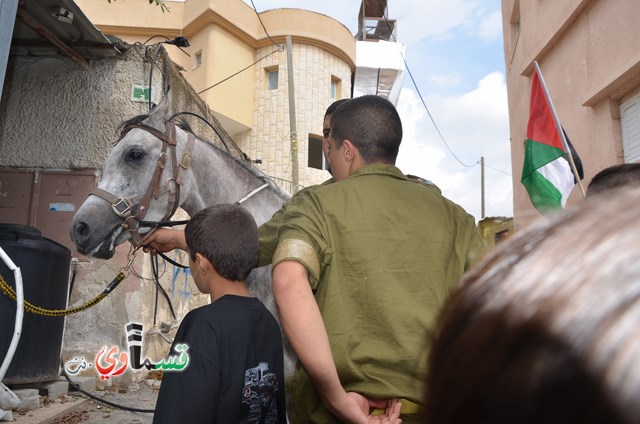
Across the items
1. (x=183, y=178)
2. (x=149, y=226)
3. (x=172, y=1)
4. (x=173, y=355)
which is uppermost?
(x=172, y=1)

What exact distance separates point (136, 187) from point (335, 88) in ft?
62.1

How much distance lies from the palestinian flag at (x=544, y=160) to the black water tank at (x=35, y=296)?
4948mm

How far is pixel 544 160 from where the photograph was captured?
4.86 m

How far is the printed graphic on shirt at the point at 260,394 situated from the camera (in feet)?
6.09

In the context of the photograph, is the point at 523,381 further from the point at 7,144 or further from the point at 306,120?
the point at 306,120

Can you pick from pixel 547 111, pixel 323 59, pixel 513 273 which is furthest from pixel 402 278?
pixel 323 59

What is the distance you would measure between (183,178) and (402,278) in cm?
207

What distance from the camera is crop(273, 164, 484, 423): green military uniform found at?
152 centimetres

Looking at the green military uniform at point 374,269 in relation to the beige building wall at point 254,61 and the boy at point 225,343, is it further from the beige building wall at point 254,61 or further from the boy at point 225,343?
the beige building wall at point 254,61

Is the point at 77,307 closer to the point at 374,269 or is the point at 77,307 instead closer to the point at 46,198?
the point at 374,269

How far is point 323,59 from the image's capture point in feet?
67.4

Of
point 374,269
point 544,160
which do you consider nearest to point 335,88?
point 544,160

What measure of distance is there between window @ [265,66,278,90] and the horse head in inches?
701

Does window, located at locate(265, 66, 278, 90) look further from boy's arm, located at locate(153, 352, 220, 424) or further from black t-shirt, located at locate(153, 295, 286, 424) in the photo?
boy's arm, located at locate(153, 352, 220, 424)
